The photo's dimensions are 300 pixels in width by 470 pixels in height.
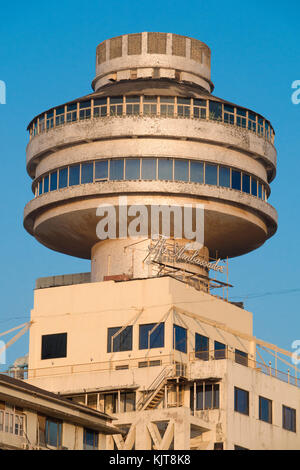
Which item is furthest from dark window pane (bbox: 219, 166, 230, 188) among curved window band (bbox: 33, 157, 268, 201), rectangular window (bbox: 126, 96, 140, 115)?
rectangular window (bbox: 126, 96, 140, 115)

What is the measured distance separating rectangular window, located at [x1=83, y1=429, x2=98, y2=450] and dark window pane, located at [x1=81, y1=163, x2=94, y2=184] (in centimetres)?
2113

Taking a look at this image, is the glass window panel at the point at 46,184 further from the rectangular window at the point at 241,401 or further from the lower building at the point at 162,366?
the rectangular window at the point at 241,401

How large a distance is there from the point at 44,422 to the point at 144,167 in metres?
24.2

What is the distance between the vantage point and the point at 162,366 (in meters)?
86.9

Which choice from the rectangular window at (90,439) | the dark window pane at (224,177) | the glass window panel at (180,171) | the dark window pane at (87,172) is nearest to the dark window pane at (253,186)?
the dark window pane at (224,177)

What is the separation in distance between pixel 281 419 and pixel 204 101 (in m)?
22.6

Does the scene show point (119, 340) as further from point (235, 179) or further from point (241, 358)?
point (235, 179)

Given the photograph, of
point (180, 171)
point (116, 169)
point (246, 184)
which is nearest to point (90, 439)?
point (116, 169)

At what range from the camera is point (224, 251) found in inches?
3949

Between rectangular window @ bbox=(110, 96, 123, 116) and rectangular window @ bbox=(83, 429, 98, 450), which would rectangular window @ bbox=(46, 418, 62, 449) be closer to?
rectangular window @ bbox=(83, 429, 98, 450)

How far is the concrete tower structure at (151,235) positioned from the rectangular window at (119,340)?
0.09 metres
